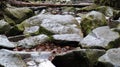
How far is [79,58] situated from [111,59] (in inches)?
24.4

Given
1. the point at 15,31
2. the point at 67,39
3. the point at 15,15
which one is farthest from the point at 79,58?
the point at 15,15

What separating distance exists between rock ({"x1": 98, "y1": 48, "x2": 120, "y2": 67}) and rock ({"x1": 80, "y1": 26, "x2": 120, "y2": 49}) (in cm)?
83

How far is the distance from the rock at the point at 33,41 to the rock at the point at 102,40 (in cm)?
90

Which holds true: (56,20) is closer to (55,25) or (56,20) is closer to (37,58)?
(55,25)

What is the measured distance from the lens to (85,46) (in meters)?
5.93

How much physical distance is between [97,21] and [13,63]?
336cm

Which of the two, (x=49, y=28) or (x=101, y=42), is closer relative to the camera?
(x=101, y=42)

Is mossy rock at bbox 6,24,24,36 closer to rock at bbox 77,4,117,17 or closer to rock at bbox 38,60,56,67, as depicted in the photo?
rock at bbox 38,60,56,67

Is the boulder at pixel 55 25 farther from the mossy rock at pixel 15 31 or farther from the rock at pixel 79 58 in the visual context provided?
the rock at pixel 79 58

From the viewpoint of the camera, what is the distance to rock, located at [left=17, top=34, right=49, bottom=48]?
6516mm

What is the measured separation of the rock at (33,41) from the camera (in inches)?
257

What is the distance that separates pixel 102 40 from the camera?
593 centimetres

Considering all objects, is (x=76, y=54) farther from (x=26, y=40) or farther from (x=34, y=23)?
(x=34, y=23)

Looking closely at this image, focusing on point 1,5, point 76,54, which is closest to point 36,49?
point 76,54
